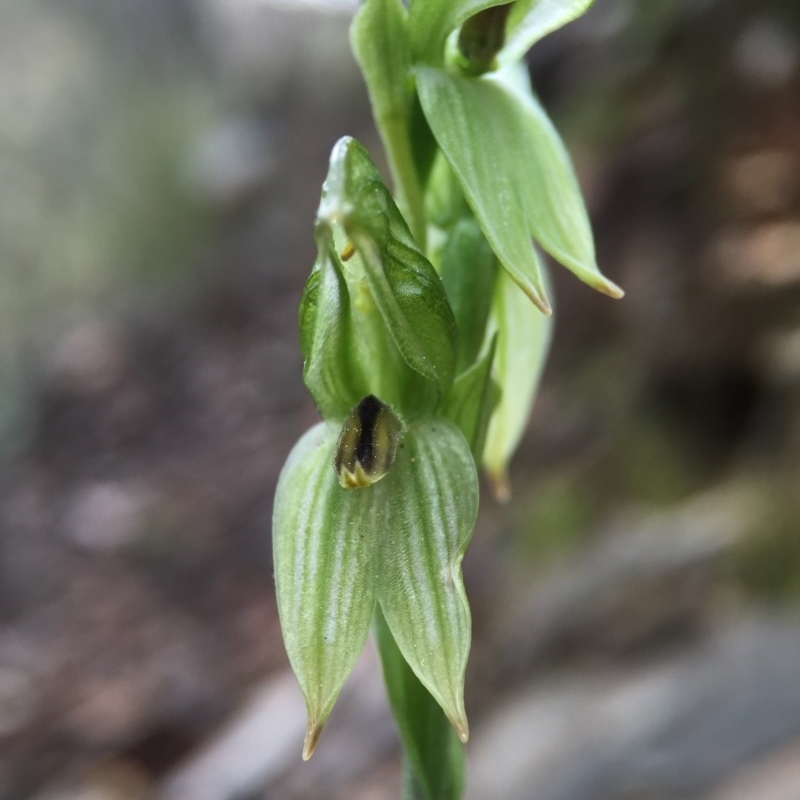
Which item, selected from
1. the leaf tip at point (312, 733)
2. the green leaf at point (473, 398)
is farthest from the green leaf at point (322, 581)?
the green leaf at point (473, 398)

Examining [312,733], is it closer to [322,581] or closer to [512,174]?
[322,581]

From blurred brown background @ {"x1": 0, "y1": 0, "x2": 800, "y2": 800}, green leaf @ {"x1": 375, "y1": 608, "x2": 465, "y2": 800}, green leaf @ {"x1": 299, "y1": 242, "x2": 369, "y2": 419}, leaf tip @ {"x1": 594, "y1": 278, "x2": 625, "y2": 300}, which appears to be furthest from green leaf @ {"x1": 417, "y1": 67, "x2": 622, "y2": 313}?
blurred brown background @ {"x1": 0, "y1": 0, "x2": 800, "y2": 800}

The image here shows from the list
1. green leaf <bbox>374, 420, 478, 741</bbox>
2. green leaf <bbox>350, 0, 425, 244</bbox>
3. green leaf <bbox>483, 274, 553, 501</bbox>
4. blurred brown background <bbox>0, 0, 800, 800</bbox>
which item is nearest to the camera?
green leaf <bbox>374, 420, 478, 741</bbox>

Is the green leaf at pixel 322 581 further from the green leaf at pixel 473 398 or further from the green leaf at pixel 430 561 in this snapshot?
the green leaf at pixel 473 398

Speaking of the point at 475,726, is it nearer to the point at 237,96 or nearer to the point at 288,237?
the point at 288,237

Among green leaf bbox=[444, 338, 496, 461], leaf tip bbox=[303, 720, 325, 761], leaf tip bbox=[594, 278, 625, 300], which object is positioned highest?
green leaf bbox=[444, 338, 496, 461]

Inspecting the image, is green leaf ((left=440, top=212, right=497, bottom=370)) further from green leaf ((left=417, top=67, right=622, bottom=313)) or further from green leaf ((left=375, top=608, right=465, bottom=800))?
green leaf ((left=375, top=608, right=465, bottom=800))

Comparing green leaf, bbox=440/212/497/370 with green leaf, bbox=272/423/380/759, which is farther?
green leaf, bbox=440/212/497/370

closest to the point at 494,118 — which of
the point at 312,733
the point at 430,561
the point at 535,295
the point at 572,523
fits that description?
the point at 535,295
